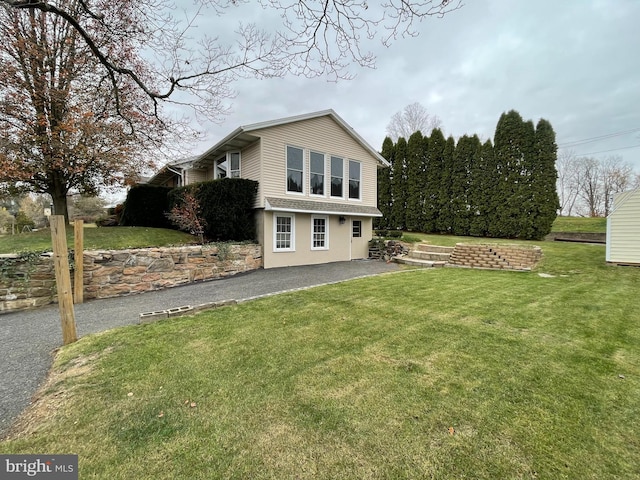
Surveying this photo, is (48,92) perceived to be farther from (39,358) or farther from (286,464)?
(286,464)

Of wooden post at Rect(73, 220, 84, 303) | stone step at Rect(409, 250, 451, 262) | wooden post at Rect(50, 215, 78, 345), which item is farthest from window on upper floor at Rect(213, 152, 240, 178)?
wooden post at Rect(50, 215, 78, 345)

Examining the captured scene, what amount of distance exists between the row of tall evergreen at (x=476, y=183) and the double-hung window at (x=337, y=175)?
838 centimetres

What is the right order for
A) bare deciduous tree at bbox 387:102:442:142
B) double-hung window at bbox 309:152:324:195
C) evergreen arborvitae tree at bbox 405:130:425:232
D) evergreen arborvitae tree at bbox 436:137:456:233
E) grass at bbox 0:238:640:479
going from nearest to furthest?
grass at bbox 0:238:640:479 < double-hung window at bbox 309:152:324:195 < evergreen arborvitae tree at bbox 436:137:456:233 < evergreen arborvitae tree at bbox 405:130:425:232 < bare deciduous tree at bbox 387:102:442:142

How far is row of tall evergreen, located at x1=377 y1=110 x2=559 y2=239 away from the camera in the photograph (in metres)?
15.5

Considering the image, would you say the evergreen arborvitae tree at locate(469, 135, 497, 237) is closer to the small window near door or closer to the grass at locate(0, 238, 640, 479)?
the small window near door

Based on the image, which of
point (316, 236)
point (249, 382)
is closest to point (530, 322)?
point (249, 382)

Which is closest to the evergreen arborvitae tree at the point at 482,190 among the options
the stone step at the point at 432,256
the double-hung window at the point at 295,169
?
the stone step at the point at 432,256

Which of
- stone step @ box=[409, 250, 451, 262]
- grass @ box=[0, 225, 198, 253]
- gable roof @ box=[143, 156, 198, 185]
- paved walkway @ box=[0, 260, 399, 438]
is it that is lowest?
paved walkway @ box=[0, 260, 399, 438]

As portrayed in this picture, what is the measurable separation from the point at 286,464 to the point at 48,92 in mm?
13627

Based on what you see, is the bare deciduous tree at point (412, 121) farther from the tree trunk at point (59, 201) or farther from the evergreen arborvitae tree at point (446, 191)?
the tree trunk at point (59, 201)

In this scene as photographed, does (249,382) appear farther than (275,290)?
No

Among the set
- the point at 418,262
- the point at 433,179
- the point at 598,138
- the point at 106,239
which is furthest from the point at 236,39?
the point at 598,138

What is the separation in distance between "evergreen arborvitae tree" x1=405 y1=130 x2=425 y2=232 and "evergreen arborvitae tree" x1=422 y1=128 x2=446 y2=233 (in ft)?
1.36

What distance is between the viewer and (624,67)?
13539 millimetres
